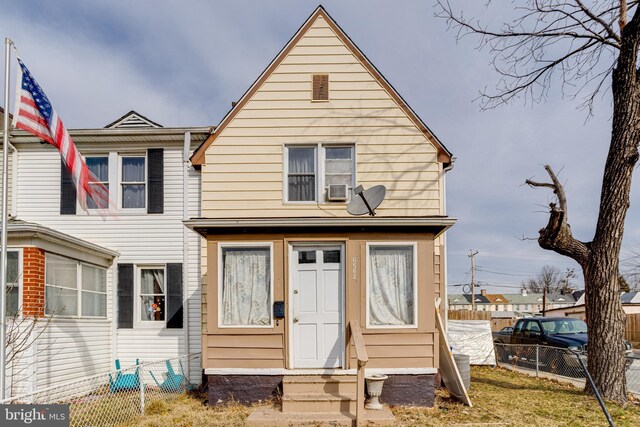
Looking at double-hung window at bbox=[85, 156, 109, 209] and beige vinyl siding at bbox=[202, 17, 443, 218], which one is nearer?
beige vinyl siding at bbox=[202, 17, 443, 218]

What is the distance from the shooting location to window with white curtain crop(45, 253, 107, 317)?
980 centimetres

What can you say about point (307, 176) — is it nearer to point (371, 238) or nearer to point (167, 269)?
point (371, 238)

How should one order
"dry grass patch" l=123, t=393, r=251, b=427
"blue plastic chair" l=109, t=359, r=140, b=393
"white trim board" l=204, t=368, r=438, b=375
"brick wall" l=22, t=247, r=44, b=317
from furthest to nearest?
1. "blue plastic chair" l=109, t=359, r=140, b=393
2. "brick wall" l=22, t=247, r=44, b=317
3. "white trim board" l=204, t=368, r=438, b=375
4. "dry grass patch" l=123, t=393, r=251, b=427

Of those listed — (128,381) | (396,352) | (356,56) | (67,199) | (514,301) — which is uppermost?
(356,56)

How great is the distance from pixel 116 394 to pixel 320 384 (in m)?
3.36

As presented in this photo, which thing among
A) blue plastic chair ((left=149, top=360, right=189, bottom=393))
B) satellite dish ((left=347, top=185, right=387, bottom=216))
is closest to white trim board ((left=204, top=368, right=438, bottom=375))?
blue plastic chair ((left=149, top=360, right=189, bottom=393))

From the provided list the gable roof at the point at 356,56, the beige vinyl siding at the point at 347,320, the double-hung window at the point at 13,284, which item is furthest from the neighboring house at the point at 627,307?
the double-hung window at the point at 13,284

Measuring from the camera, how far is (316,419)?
7.16 meters

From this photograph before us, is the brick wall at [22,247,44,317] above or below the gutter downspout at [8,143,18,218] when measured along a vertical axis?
below

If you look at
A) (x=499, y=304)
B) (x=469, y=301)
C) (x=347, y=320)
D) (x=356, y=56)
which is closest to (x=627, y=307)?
(x=356, y=56)

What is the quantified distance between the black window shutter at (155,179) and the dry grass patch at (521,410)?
7158mm

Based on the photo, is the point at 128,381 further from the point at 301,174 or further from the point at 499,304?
the point at 499,304

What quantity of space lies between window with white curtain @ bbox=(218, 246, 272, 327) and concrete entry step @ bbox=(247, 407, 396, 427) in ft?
5.05

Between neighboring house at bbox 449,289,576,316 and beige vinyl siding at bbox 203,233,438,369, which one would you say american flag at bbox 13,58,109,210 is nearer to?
beige vinyl siding at bbox 203,233,438,369
